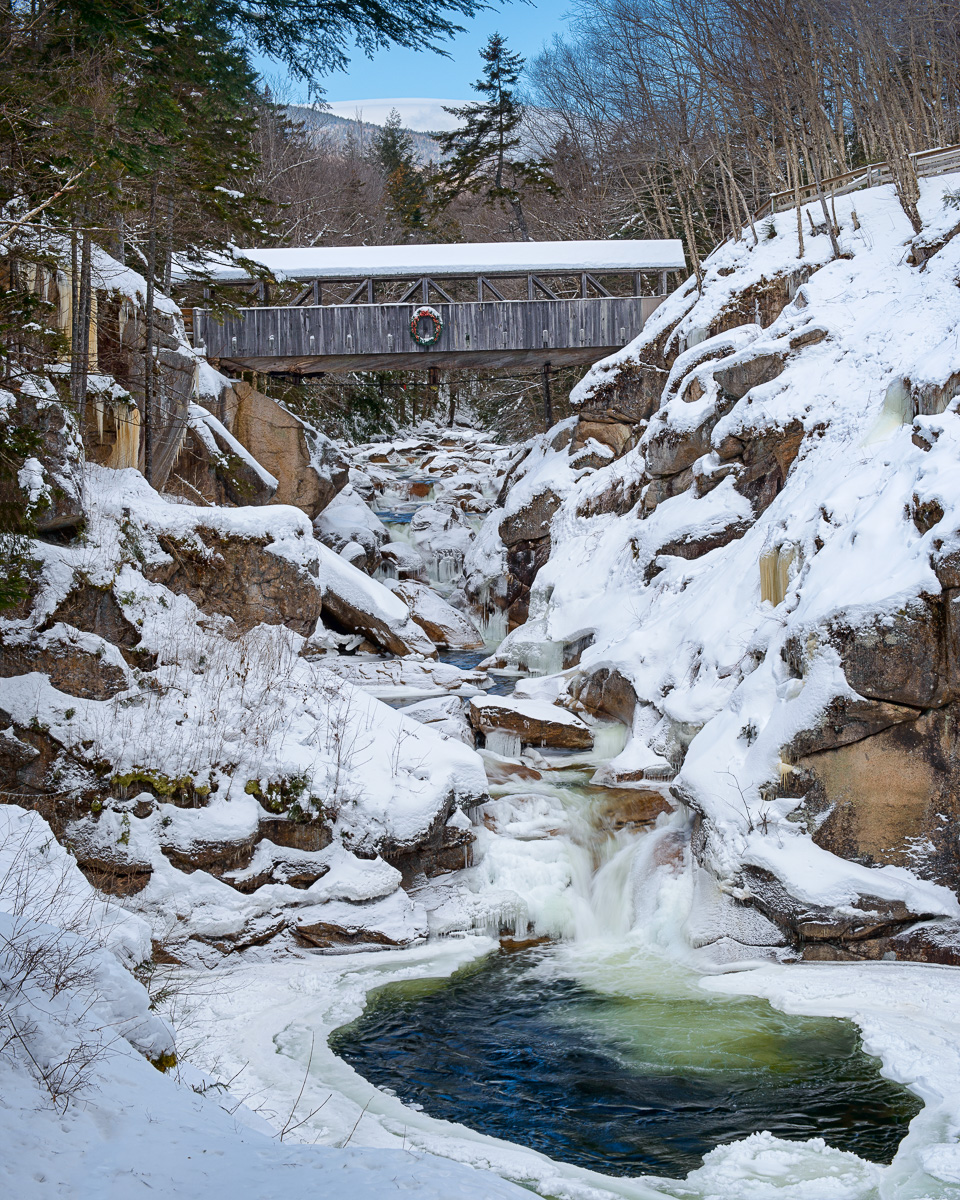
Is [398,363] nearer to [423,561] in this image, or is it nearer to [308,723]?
[423,561]

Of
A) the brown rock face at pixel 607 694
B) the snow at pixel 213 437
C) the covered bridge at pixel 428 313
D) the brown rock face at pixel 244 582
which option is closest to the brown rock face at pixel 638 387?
the covered bridge at pixel 428 313

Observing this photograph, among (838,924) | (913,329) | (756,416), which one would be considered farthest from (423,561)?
(838,924)

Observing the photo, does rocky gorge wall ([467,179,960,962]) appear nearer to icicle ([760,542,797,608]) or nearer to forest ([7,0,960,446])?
icicle ([760,542,797,608])

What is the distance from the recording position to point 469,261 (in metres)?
21.8

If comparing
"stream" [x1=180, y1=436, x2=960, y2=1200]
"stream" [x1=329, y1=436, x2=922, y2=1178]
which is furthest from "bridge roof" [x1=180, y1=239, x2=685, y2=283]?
"stream" [x1=329, y1=436, x2=922, y2=1178]

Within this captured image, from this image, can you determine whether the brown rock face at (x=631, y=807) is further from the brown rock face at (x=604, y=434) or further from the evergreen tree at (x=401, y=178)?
the evergreen tree at (x=401, y=178)

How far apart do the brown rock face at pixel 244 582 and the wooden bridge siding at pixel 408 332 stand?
11431 millimetres

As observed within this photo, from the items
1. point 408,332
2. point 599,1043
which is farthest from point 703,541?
point 408,332

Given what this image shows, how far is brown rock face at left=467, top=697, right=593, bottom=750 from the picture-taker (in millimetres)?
11508

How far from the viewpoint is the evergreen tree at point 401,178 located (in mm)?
37406

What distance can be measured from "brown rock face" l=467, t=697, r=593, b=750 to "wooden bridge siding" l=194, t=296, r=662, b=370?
12159 millimetres

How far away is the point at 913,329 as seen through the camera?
42.7 feet

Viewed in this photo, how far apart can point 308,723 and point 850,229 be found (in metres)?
13.1

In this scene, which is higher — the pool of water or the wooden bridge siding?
the wooden bridge siding
